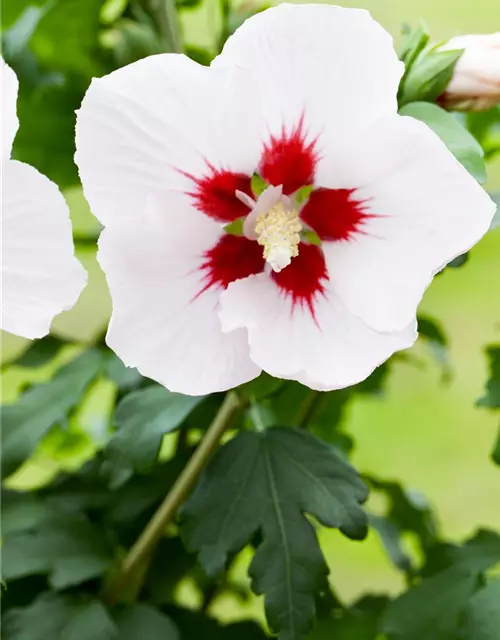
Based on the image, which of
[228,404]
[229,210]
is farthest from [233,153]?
[228,404]

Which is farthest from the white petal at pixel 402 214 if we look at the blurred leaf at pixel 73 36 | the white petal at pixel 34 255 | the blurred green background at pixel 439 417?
the blurred green background at pixel 439 417

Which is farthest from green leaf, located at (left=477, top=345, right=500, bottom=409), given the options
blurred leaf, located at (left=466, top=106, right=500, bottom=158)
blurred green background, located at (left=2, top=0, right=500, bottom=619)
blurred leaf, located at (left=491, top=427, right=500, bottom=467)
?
blurred green background, located at (left=2, top=0, right=500, bottom=619)

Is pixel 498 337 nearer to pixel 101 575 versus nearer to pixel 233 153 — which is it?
pixel 101 575

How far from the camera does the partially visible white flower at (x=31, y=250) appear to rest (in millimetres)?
370

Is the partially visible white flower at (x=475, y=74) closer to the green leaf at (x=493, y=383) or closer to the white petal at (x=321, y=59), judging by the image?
the white petal at (x=321, y=59)

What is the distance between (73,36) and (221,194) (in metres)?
0.36

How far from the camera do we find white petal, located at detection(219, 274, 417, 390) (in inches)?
15.1

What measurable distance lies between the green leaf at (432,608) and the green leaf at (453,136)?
0.99ft

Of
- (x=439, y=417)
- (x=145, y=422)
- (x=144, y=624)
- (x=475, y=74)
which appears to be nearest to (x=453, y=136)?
(x=475, y=74)

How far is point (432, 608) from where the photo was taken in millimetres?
602

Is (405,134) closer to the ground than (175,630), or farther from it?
farther from it

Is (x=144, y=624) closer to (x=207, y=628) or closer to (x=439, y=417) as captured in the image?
(x=207, y=628)

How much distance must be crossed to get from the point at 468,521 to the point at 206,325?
3.24ft

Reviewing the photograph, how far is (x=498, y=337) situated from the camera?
155cm
